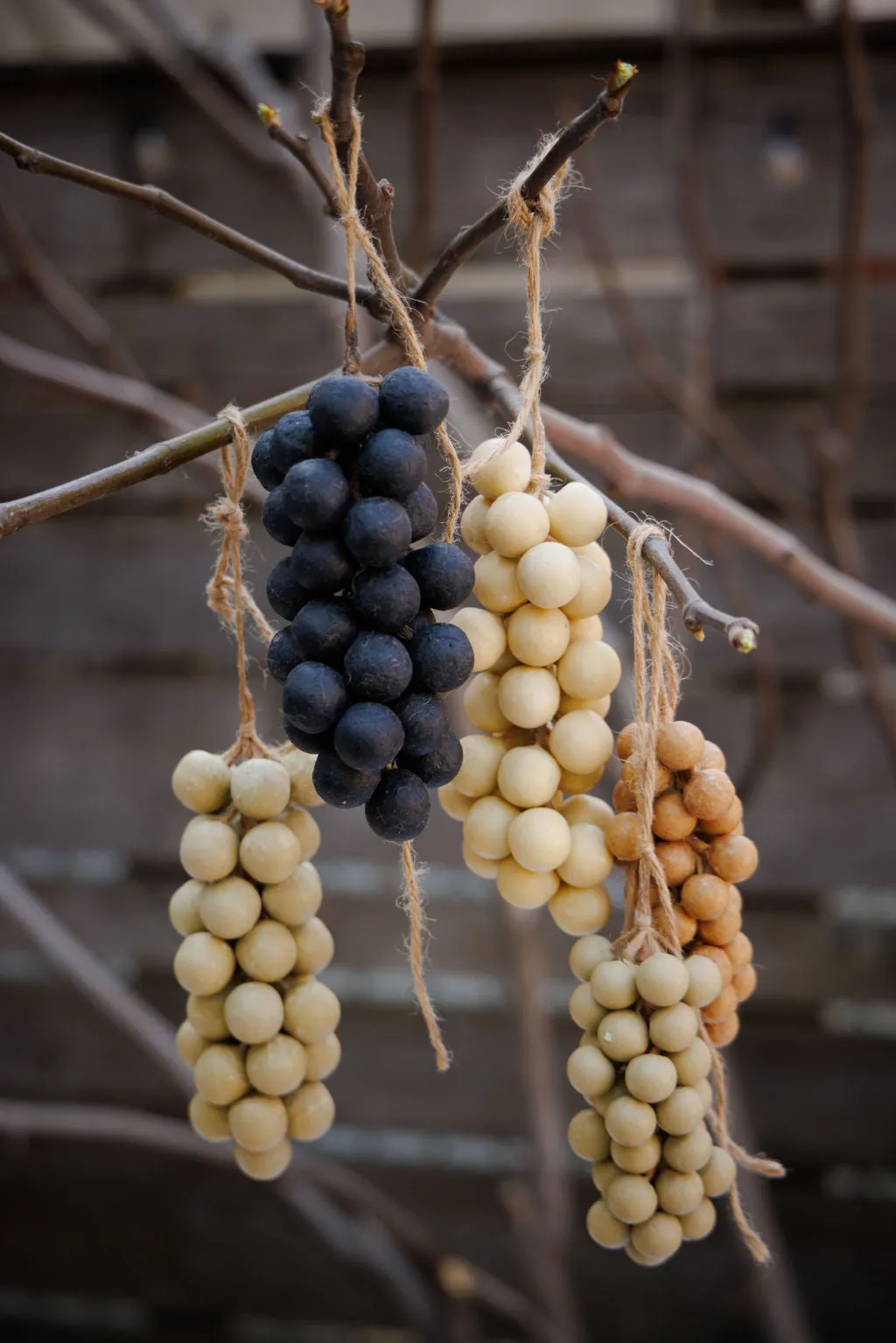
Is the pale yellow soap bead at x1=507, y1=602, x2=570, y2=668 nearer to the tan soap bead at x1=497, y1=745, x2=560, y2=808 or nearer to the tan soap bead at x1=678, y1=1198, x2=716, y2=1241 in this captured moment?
the tan soap bead at x1=497, y1=745, x2=560, y2=808

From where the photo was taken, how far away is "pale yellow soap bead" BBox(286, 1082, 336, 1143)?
0.43 meters

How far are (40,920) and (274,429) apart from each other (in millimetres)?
579

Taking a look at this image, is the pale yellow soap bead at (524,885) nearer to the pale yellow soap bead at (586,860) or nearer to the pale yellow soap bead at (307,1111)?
the pale yellow soap bead at (586,860)

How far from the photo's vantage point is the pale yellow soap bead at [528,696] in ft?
1.25

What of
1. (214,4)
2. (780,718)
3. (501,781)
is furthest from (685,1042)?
(214,4)

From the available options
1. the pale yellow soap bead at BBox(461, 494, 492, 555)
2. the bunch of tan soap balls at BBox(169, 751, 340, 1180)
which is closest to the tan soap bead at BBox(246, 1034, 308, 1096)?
the bunch of tan soap balls at BBox(169, 751, 340, 1180)

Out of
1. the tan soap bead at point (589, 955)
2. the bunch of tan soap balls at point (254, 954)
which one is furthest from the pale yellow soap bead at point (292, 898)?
the tan soap bead at point (589, 955)

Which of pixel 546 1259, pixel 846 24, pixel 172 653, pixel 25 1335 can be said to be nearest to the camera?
pixel 846 24

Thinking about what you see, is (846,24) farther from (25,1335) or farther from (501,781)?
(25,1335)

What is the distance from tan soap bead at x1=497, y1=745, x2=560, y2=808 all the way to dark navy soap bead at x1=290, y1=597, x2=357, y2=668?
0.09 m

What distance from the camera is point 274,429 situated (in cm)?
34

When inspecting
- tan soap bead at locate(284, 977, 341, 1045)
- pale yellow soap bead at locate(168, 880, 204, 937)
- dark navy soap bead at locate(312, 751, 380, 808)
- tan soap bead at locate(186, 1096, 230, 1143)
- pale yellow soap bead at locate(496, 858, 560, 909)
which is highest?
dark navy soap bead at locate(312, 751, 380, 808)

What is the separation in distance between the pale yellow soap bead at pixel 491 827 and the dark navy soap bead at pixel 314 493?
0.13 meters

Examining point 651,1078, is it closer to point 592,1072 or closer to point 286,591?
point 592,1072
